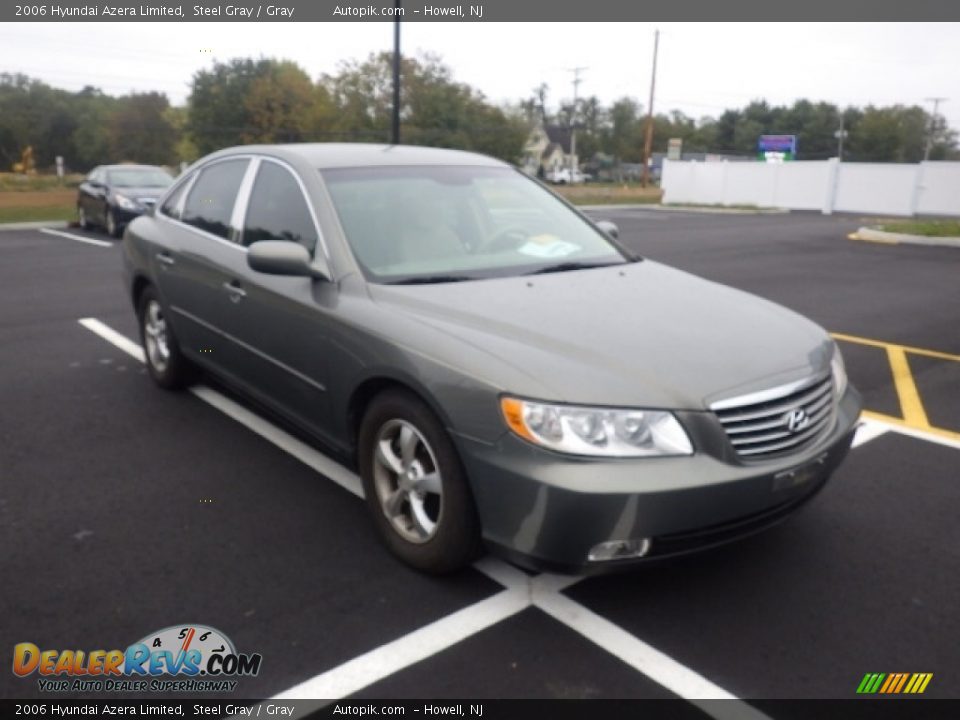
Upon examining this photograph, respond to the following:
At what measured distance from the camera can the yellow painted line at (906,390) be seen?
5.31m

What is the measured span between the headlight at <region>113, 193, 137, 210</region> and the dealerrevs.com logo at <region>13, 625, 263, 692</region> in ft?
48.2

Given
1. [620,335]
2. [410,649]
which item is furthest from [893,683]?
[410,649]

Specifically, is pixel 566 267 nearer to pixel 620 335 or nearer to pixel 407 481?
pixel 620 335

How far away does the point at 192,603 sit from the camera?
304 cm

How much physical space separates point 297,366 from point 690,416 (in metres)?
1.88

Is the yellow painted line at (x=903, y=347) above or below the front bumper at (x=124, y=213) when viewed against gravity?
below

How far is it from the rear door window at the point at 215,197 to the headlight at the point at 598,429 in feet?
8.25

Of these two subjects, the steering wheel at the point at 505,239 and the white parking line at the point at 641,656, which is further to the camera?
the steering wheel at the point at 505,239

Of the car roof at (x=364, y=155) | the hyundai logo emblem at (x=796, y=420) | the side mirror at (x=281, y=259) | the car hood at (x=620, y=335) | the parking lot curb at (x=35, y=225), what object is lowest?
the parking lot curb at (x=35, y=225)

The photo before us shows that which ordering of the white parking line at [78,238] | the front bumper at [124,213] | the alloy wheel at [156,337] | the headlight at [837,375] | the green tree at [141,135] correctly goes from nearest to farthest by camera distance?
the headlight at [837,375] → the alloy wheel at [156,337] → the white parking line at [78,238] → the front bumper at [124,213] → the green tree at [141,135]

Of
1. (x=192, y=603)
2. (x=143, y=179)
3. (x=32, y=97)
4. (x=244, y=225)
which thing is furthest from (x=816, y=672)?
(x=32, y=97)

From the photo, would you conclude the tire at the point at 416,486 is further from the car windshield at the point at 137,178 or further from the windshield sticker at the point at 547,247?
the car windshield at the point at 137,178

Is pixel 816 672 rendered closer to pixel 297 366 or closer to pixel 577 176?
pixel 297 366

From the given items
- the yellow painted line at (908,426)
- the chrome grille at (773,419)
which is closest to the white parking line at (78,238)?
the yellow painted line at (908,426)
